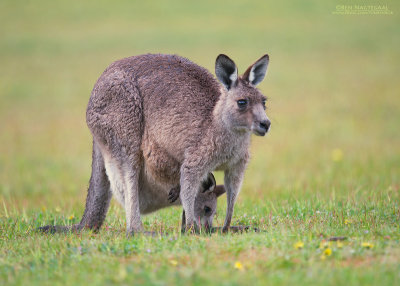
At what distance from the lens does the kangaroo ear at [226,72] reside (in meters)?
6.92

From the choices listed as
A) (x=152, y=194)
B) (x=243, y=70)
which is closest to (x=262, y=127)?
(x=152, y=194)

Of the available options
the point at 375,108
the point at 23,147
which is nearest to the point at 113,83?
the point at 23,147

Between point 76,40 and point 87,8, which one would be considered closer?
point 76,40

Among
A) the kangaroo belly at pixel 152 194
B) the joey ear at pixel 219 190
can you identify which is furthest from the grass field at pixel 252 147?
the joey ear at pixel 219 190

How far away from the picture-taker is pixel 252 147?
1409 centimetres

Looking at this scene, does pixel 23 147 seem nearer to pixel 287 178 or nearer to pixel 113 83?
pixel 287 178

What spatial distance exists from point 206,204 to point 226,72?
185cm

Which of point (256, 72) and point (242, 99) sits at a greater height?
point (256, 72)

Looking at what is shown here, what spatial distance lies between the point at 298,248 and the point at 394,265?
0.92 m

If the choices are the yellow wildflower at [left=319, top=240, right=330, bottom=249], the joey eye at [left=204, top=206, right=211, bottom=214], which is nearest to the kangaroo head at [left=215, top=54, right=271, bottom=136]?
the joey eye at [left=204, top=206, right=211, bottom=214]

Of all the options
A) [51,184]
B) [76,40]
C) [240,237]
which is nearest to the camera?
[240,237]

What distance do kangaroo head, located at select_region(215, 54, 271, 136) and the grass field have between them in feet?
4.04

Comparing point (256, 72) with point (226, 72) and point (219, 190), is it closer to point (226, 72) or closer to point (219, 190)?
point (226, 72)

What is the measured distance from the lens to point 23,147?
18.9m
